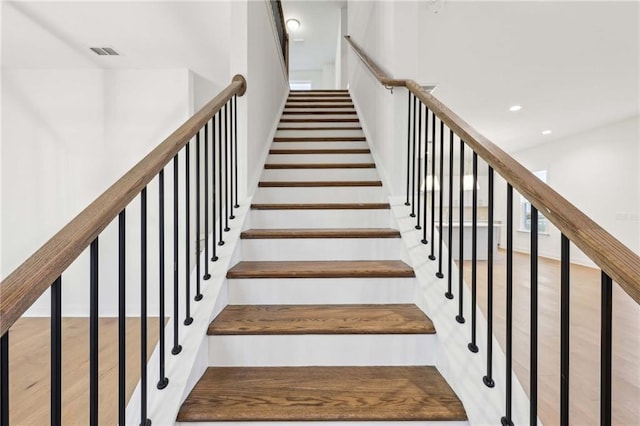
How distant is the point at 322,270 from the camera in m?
1.69

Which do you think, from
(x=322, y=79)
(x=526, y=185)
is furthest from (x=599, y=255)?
(x=322, y=79)

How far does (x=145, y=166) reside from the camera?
1.05 metres

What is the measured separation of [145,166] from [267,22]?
2.62 m

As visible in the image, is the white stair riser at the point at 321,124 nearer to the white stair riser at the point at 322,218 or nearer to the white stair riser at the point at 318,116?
the white stair riser at the point at 318,116

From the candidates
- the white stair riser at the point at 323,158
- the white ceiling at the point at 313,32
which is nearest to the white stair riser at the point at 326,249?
the white stair riser at the point at 323,158

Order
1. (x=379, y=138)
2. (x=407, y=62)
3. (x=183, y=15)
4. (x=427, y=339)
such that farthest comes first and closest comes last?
(x=183, y=15), (x=379, y=138), (x=407, y=62), (x=427, y=339)

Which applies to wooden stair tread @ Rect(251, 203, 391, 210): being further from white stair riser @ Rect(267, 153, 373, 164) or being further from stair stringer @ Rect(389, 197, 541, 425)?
white stair riser @ Rect(267, 153, 373, 164)

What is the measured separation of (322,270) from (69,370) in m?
2.21

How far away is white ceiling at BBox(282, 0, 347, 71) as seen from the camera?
6527 mm

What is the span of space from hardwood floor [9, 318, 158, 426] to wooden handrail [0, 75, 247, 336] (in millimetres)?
659

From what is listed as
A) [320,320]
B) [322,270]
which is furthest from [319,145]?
[320,320]

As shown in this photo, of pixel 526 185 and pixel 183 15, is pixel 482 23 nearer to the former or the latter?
pixel 183 15

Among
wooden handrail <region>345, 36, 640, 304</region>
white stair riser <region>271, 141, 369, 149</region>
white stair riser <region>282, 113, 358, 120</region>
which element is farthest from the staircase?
white stair riser <region>282, 113, 358, 120</region>

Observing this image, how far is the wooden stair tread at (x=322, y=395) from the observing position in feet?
3.61
